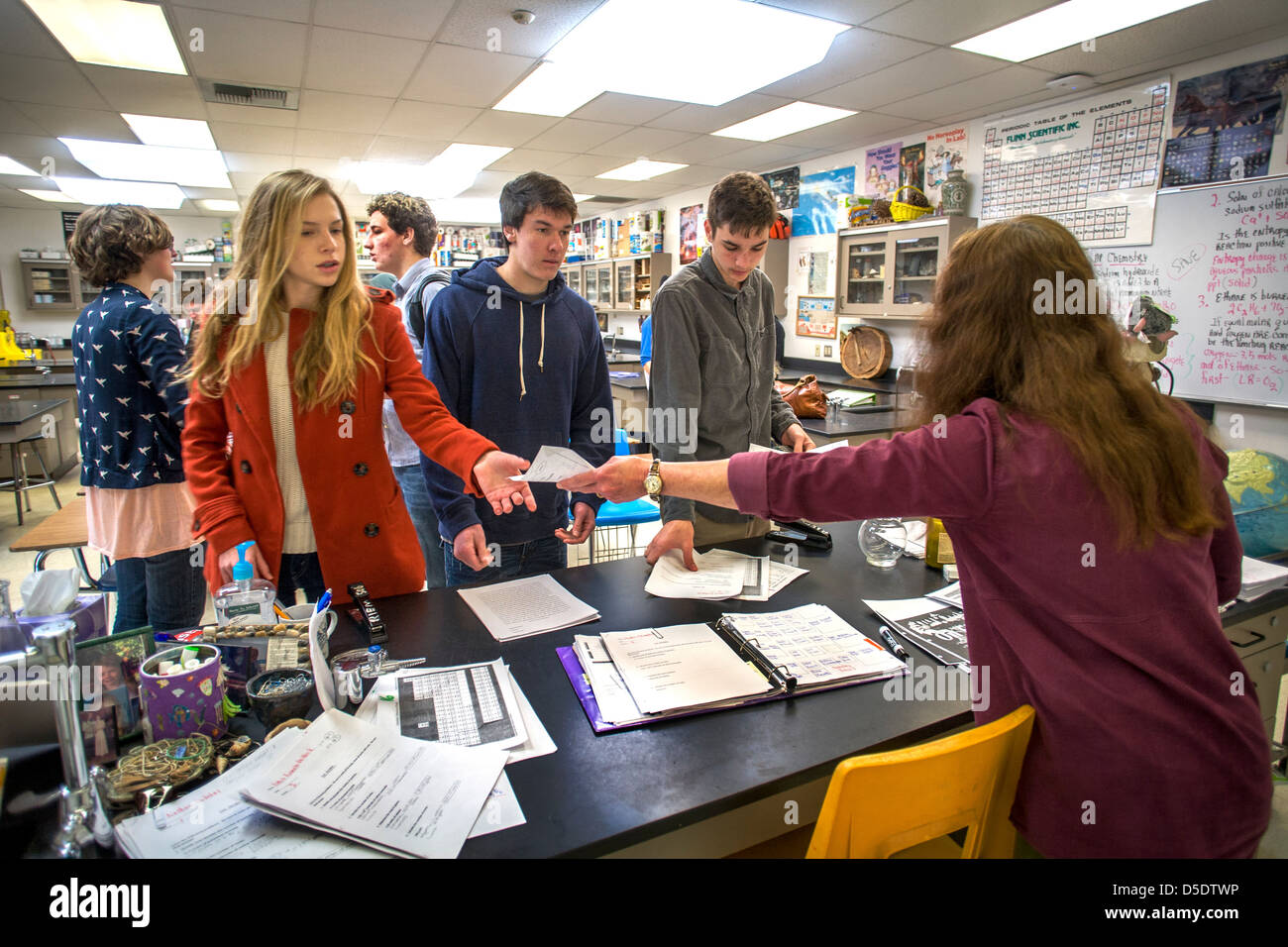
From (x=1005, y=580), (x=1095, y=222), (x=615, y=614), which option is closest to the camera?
(x=1005, y=580)

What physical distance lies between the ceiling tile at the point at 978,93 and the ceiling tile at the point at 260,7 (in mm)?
3440

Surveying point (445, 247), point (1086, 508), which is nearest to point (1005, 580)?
point (1086, 508)

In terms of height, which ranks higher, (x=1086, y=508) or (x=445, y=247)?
(x=445, y=247)

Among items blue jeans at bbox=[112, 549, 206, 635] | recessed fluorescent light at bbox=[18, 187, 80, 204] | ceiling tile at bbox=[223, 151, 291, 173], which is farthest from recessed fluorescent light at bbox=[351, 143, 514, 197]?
blue jeans at bbox=[112, 549, 206, 635]

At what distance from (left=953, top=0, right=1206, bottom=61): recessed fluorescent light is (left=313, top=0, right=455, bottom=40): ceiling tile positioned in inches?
100

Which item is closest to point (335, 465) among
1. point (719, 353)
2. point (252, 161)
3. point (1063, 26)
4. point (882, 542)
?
point (719, 353)

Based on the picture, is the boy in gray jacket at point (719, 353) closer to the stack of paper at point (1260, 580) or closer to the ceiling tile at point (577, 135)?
the stack of paper at point (1260, 580)

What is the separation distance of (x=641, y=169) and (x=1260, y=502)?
590cm

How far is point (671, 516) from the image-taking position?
6.10ft

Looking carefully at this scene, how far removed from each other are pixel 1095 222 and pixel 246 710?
16.2 ft

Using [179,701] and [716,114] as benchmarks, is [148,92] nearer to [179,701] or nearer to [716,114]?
[716,114]

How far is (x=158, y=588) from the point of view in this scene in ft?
7.77
